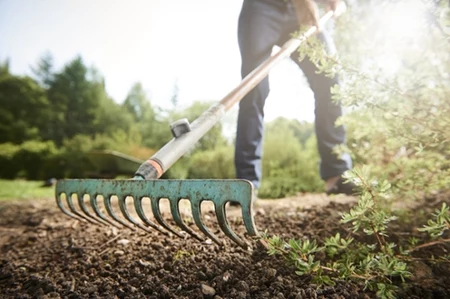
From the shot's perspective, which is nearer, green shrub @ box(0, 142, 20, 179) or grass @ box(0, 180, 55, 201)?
grass @ box(0, 180, 55, 201)

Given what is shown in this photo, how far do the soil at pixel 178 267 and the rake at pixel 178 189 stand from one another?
132mm

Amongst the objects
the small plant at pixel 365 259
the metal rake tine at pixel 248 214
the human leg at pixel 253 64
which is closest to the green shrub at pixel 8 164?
the human leg at pixel 253 64

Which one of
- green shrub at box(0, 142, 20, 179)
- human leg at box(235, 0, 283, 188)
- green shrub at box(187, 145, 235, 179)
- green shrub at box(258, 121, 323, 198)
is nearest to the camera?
human leg at box(235, 0, 283, 188)

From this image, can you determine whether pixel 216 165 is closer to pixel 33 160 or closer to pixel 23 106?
pixel 33 160

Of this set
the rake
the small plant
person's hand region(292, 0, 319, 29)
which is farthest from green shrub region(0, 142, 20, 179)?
the small plant

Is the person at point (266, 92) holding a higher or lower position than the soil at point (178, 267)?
higher

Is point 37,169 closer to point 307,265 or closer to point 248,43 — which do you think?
point 248,43

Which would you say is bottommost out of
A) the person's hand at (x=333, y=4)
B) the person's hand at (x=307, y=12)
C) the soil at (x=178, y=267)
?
the soil at (x=178, y=267)

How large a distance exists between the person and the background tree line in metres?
2.31

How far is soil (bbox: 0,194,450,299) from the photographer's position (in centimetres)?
123

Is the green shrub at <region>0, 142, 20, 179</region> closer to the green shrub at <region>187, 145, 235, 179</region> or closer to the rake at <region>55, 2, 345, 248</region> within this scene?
the green shrub at <region>187, 145, 235, 179</region>

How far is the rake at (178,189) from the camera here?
4.08 ft

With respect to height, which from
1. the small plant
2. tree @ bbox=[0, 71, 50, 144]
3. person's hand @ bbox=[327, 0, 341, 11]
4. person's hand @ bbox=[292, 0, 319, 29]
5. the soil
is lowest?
the soil

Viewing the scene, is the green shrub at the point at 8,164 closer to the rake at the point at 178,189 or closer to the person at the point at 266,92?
the person at the point at 266,92
